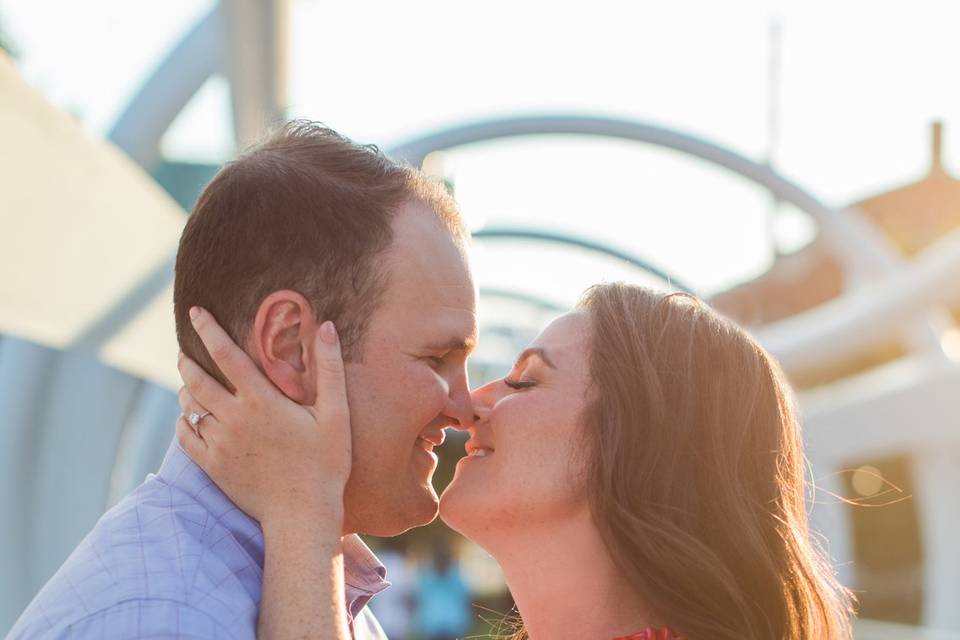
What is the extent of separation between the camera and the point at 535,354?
3.35m

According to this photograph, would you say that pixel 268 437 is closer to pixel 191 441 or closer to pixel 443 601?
pixel 191 441

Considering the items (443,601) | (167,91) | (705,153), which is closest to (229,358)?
(167,91)

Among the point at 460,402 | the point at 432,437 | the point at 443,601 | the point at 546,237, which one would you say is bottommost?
the point at 432,437

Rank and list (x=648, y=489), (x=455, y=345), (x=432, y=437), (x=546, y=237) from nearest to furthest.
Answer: (x=455, y=345) < (x=432, y=437) < (x=648, y=489) < (x=546, y=237)

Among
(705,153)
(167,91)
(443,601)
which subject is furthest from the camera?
(443,601)

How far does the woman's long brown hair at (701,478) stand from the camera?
3.04m

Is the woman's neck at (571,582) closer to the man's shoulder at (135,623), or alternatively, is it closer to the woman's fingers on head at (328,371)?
the woman's fingers on head at (328,371)

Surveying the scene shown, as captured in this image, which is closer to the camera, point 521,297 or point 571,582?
point 571,582

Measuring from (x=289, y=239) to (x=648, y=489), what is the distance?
109 cm

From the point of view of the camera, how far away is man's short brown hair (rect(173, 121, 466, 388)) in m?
2.66

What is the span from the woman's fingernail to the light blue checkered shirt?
0.38 meters

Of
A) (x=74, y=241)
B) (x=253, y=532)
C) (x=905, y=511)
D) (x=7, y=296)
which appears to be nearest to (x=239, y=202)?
(x=253, y=532)

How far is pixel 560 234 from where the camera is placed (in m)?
18.6

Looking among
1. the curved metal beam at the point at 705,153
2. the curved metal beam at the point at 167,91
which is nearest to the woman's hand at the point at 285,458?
the curved metal beam at the point at 167,91
